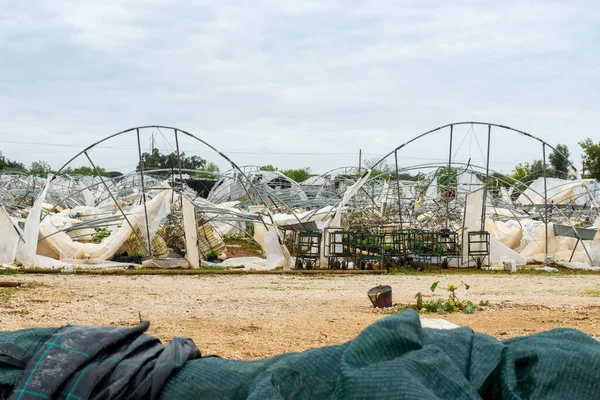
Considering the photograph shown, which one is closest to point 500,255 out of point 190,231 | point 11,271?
point 190,231

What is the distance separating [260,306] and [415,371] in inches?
316

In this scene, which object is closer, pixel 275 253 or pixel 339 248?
pixel 275 253

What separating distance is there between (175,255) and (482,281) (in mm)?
8760

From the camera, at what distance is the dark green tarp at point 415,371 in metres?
2.22

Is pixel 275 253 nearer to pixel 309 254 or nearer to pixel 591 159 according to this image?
pixel 309 254

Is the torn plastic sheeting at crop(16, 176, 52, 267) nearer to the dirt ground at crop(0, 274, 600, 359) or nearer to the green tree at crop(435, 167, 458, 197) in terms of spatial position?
the dirt ground at crop(0, 274, 600, 359)

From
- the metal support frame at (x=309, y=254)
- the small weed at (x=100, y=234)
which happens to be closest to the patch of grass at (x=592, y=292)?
the metal support frame at (x=309, y=254)

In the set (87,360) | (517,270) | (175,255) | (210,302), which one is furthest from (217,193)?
(87,360)

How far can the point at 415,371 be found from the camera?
2.24m

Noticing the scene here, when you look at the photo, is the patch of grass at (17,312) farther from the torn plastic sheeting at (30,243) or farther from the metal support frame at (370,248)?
the metal support frame at (370,248)

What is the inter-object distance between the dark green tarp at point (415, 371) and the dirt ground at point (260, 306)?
367 cm

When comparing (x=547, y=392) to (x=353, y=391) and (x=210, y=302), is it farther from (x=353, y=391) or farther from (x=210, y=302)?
(x=210, y=302)

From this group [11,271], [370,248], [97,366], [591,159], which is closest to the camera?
[97,366]

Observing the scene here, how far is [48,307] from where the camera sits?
9.70 metres
